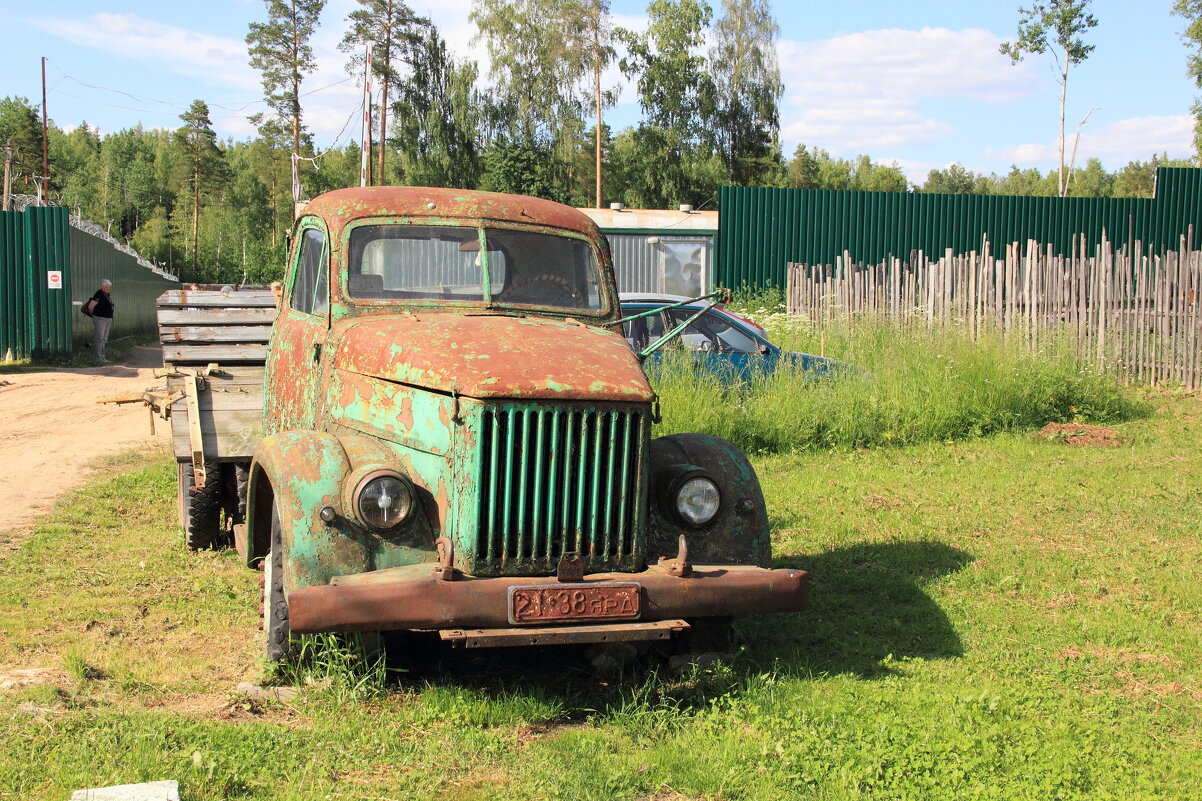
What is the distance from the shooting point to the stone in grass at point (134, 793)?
3406mm

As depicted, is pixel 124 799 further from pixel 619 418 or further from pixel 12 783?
pixel 619 418

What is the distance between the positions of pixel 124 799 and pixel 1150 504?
7558 mm

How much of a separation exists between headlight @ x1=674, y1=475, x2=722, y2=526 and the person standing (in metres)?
18.1

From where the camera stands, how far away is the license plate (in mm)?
4070

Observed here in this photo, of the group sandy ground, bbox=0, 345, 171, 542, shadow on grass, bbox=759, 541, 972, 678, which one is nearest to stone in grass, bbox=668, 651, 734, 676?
shadow on grass, bbox=759, 541, 972, 678

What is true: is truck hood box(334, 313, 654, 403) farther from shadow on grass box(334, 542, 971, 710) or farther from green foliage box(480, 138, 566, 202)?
green foliage box(480, 138, 566, 202)

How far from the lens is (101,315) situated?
20.4m

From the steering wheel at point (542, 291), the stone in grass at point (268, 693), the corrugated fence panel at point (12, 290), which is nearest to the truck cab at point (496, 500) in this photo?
the stone in grass at point (268, 693)

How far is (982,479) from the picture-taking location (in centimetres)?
938

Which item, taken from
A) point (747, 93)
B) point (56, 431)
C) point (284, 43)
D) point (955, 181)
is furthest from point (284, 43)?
point (955, 181)

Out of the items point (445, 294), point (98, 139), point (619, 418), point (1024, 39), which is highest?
point (98, 139)

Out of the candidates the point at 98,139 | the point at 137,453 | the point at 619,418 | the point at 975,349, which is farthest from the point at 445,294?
the point at 98,139

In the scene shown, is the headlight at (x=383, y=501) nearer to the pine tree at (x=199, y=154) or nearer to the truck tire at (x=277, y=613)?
the truck tire at (x=277, y=613)

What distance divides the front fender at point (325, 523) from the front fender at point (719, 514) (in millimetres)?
1041
